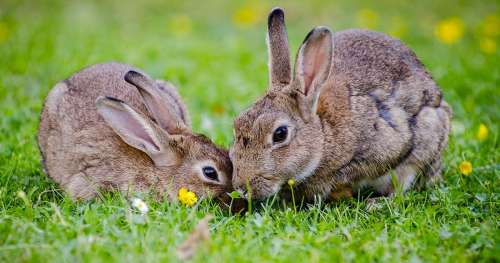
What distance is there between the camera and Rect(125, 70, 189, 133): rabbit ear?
5.76 m

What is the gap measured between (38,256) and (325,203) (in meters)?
2.65

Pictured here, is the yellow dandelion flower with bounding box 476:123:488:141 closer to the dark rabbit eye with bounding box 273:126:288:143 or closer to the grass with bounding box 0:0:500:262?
the grass with bounding box 0:0:500:262

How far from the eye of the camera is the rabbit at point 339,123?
527cm

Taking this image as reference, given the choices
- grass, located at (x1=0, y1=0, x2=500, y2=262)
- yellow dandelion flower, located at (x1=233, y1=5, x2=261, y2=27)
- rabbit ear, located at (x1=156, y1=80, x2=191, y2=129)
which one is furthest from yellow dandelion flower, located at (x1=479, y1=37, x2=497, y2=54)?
rabbit ear, located at (x1=156, y1=80, x2=191, y2=129)

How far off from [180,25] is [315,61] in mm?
6623

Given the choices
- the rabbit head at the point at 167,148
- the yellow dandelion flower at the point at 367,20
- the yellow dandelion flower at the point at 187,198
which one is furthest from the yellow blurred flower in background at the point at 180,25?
the yellow dandelion flower at the point at 187,198

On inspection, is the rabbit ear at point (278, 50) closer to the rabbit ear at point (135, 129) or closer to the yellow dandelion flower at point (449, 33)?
the rabbit ear at point (135, 129)

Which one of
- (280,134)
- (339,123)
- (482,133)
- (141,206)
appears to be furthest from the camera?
(482,133)

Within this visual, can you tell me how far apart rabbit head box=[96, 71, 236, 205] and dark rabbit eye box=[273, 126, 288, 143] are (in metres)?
0.56

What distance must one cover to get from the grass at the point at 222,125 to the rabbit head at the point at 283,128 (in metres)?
0.30

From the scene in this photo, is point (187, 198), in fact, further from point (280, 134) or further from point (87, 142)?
point (87, 142)

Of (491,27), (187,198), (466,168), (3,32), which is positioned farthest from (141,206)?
(491,27)

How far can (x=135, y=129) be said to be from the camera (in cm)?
586

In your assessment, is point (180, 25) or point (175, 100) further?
point (180, 25)
